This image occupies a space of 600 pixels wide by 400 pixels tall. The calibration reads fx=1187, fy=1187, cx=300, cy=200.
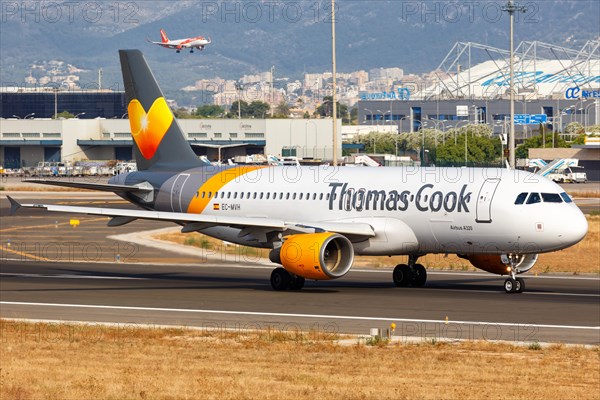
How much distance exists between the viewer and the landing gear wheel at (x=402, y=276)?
43.2 meters

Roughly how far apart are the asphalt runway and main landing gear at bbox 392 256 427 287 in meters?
0.76

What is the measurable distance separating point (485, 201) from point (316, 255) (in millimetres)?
5922

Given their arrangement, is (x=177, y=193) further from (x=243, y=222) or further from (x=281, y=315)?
(x=281, y=315)

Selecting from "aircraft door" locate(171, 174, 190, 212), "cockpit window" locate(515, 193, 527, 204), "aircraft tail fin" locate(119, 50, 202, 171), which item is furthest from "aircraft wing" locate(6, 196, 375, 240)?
"aircraft tail fin" locate(119, 50, 202, 171)

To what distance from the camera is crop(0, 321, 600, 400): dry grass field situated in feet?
74.1

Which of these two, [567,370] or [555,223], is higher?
[555,223]

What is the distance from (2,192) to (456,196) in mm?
92120

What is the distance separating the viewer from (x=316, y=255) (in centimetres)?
3894

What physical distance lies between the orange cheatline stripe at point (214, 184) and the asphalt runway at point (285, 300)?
2.88 metres

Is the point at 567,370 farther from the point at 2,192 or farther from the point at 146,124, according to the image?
the point at 2,192

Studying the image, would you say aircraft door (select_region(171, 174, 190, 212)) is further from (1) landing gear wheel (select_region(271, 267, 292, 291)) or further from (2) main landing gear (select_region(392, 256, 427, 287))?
(2) main landing gear (select_region(392, 256, 427, 287))

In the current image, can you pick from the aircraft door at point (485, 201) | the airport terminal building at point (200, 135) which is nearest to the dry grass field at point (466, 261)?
the aircraft door at point (485, 201)

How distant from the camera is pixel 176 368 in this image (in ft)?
82.4

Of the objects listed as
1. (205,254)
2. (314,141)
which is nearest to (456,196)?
(205,254)
